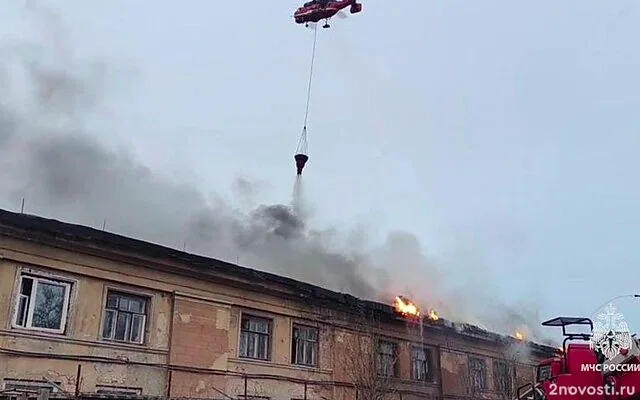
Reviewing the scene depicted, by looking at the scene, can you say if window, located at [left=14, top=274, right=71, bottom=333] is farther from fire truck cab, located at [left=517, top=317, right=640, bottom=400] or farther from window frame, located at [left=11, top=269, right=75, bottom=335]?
fire truck cab, located at [left=517, top=317, right=640, bottom=400]

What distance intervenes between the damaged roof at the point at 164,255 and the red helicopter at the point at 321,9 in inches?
407

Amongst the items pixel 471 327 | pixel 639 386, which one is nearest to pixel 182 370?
pixel 639 386

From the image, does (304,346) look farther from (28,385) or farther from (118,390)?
(28,385)

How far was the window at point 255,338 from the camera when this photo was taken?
19.3m

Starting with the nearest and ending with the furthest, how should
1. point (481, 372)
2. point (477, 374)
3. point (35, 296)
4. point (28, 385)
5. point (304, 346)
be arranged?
1. point (28, 385)
2. point (35, 296)
3. point (304, 346)
4. point (477, 374)
5. point (481, 372)

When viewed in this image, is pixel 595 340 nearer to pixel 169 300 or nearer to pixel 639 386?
pixel 639 386

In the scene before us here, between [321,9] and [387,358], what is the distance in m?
13.6

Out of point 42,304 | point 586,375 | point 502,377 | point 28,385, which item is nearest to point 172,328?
point 42,304

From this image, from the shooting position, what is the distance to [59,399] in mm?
13172

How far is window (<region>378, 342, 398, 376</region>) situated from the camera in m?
23.0

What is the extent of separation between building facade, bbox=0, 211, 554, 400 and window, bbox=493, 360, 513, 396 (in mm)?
5204

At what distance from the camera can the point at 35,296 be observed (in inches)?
595
